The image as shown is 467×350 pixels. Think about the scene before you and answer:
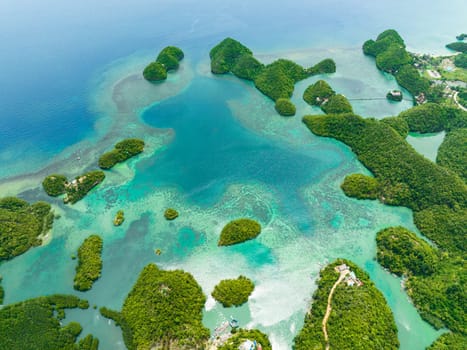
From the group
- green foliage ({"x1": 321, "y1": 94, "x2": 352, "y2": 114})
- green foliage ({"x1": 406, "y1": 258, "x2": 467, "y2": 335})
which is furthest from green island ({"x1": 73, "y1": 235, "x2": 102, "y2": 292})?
green foliage ({"x1": 321, "y1": 94, "x2": 352, "y2": 114})

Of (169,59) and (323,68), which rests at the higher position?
(169,59)

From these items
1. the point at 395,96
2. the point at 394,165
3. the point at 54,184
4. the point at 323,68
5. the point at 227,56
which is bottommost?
the point at 54,184

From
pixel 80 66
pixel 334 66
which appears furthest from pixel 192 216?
pixel 80 66

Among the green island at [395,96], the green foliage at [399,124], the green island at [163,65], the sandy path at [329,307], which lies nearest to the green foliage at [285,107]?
the green foliage at [399,124]

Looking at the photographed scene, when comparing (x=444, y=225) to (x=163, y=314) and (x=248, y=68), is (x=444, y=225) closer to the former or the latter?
(x=163, y=314)

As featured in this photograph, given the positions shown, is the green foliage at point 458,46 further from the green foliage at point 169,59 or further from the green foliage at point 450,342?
the green foliage at point 450,342

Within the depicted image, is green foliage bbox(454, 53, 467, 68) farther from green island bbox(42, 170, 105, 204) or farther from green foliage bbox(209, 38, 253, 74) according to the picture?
green island bbox(42, 170, 105, 204)

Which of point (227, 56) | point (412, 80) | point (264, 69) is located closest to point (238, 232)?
point (264, 69)
